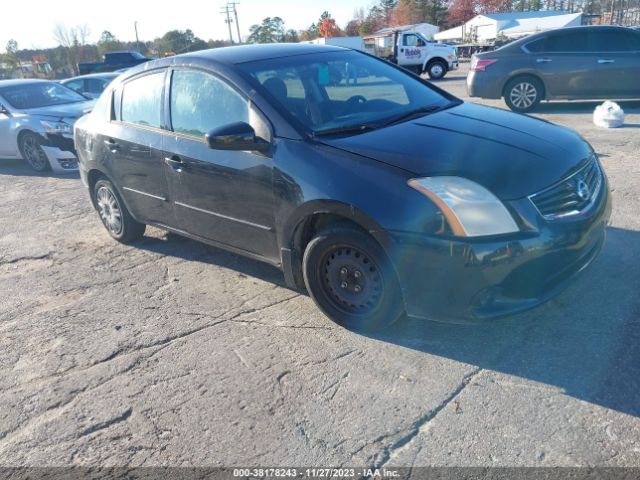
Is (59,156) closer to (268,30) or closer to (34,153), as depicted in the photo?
(34,153)

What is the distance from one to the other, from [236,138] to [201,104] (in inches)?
31.1

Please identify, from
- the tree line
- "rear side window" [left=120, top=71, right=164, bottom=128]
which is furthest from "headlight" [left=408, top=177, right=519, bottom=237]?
the tree line

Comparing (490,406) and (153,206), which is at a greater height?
(153,206)

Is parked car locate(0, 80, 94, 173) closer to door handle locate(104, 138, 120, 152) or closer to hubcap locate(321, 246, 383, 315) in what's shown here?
door handle locate(104, 138, 120, 152)

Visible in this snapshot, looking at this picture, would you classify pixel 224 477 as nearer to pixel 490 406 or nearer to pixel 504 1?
Answer: pixel 490 406

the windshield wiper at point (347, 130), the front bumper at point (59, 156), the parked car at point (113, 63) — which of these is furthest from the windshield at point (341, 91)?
the parked car at point (113, 63)

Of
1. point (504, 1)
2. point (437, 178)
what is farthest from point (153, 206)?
point (504, 1)

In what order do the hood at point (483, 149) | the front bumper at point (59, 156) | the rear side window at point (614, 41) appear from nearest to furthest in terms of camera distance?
the hood at point (483, 149), the front bumper at point (59, 156), the rear side window at point (614, 41)

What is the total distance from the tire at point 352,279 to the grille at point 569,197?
88 centimetres

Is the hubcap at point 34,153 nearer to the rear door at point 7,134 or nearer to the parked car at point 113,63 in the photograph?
the rear door at point 7,134

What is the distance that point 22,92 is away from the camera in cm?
992

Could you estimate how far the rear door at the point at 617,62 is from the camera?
984 centimetres

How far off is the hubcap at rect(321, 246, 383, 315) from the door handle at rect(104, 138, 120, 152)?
2.44m

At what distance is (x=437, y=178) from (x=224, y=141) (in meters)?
1.34
